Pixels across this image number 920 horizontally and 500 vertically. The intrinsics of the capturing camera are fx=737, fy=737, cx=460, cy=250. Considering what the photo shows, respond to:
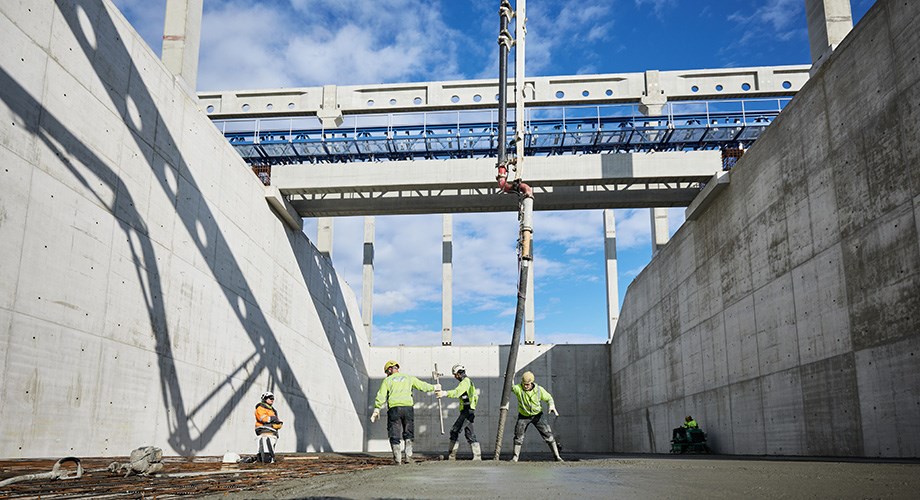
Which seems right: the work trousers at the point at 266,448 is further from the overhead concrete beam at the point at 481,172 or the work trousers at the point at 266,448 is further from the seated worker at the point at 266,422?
the overhead concrete beam at the point at 481,172

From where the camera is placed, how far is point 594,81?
25438 millimetres

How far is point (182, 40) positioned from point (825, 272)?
13934 mm

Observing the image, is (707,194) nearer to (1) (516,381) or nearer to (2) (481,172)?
(2) (481,172)

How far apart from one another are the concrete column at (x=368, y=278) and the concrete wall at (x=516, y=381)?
294cm

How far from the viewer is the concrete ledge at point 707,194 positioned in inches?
726

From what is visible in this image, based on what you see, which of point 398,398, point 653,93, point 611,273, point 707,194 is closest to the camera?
point 398,398

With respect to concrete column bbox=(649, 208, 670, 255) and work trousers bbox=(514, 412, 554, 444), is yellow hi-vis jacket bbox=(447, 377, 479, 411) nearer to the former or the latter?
work trousers bbox=(514, 412, 554, 444)

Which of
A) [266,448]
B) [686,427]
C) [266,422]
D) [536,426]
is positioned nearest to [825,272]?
[536,426]

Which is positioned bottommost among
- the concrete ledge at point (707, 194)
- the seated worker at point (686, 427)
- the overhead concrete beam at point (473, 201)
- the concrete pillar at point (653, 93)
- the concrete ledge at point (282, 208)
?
the seated worker at point (686, 427)

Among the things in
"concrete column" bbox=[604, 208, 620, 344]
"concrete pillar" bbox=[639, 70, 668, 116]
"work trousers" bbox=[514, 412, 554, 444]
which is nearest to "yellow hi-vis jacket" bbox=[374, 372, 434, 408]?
"work trousers" bbox=[514, 412, 554, 444]

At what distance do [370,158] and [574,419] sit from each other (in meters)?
14.7

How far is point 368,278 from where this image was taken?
38219 millimetres

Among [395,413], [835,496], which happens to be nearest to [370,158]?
[395,413]

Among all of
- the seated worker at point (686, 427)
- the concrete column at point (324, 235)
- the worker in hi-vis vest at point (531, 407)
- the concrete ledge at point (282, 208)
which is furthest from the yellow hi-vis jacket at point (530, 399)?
the concrete column at point (324, 235)
